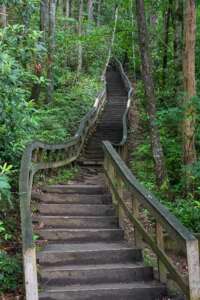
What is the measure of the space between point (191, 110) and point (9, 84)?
5.19 m

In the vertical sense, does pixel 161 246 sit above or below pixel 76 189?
above

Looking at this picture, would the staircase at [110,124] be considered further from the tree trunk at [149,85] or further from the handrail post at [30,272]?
the handrail post at [30,272]

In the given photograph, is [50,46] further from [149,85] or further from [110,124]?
[149,85]

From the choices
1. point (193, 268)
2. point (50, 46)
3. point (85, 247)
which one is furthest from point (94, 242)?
point (50, 46)

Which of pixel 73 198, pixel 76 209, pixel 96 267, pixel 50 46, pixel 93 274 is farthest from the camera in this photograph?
pixel 50 46

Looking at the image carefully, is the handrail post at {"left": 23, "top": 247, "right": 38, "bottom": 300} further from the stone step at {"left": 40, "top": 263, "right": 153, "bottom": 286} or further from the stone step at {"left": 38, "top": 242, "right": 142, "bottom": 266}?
the stone step at {"left": 38, "top": 242, "right": 142, "bottom": 266}

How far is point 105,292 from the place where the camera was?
6344 mm

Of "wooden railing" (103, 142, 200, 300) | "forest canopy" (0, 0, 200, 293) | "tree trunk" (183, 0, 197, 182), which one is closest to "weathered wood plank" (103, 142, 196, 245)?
"wooden railing" (103, 142, 200, 300)

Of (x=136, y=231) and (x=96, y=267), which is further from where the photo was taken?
(x=136, y=231)

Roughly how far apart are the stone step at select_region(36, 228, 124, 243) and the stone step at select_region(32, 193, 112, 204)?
157 centimetres

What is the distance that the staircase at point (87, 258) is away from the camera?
6.39m

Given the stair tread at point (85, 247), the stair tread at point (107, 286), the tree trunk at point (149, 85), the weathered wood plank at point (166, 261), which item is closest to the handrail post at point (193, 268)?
the weathered wood plank at point (166, 261)

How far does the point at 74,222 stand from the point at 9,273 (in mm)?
2348

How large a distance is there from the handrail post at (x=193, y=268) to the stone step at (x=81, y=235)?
2.97m
